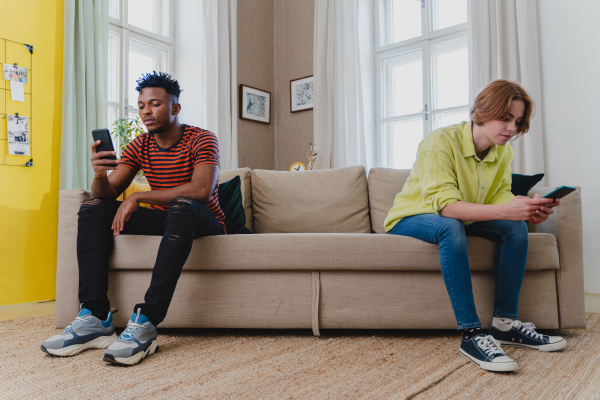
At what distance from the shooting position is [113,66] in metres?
3.50

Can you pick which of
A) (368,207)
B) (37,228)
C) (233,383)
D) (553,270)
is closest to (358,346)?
(233,383)

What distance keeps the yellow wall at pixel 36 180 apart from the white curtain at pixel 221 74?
112 cm

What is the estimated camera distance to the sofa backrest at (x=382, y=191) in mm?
2352

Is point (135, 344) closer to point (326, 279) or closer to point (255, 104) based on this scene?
point (326, 279)

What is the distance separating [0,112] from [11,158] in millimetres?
258

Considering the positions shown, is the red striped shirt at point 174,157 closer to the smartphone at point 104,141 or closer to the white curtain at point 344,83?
the smartphone at point 104,141

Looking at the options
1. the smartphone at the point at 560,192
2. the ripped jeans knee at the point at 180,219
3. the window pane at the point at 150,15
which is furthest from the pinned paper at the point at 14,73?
the smartphone at the point at 560,192

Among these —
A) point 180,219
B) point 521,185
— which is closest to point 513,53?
point 521,185

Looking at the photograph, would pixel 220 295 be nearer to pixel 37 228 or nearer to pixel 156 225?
pixel 156 225

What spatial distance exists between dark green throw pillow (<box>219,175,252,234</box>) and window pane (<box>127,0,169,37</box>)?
2.20m

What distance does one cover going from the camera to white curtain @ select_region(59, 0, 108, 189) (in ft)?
9.16

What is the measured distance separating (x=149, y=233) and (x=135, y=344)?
1.66ft

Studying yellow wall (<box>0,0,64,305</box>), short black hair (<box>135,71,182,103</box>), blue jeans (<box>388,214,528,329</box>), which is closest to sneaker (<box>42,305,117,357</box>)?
short black hair (<box>135,71,182,103</box>)

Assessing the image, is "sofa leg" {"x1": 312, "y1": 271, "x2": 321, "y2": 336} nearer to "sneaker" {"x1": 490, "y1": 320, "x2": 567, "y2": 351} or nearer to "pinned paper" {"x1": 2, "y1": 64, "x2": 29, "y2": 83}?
"sneaker" {"x1": 490, "y1": 320, "x2": 567, "y2": 351}
